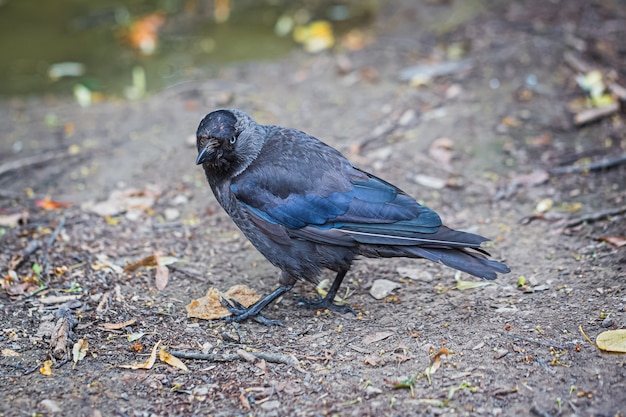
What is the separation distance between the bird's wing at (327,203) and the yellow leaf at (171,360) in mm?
A: 1094

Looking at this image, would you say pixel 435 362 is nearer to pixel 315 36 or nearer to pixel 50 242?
pixel 50 242

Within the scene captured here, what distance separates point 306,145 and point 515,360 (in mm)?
2032

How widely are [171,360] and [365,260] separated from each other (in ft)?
6.44

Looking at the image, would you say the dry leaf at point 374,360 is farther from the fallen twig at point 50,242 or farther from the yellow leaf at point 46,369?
the fallen twig at point 50,242

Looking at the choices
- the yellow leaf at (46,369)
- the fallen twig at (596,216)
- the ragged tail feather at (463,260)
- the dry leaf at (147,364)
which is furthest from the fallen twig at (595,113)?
the yellow leaf at (46,369)

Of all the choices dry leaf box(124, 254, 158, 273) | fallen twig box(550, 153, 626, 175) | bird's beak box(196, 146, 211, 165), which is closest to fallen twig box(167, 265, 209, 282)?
dry leaf box(124, 254, 158, 273)

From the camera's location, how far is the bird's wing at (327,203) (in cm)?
475

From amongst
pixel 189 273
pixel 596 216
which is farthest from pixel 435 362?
pixel 596 216

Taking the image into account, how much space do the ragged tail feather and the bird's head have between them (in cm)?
131

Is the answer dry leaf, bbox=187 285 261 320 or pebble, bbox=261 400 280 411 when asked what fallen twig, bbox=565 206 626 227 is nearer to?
dry leaf, bbox=187 285 261 320

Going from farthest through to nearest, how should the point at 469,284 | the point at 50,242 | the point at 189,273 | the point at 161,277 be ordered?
the point at 50,242, the point at 189,273, the point at 161,277, the point at 469,284

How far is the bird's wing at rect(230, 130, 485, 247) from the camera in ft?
15.6

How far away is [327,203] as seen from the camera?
4879 mm

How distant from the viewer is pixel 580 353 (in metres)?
4.07
